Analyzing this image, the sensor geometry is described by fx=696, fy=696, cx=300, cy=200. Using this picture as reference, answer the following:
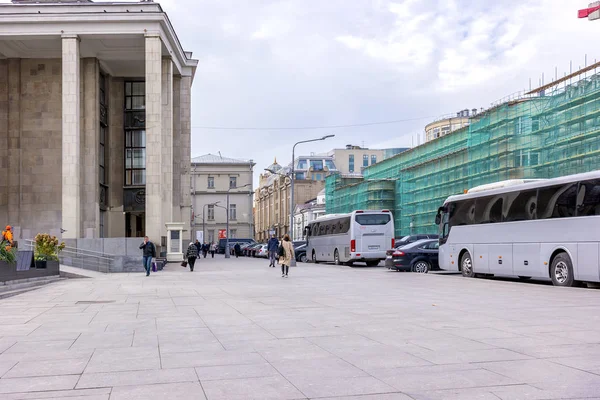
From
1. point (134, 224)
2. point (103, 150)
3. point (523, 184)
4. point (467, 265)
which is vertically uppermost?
point (103, 150)

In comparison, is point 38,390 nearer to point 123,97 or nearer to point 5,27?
point 5,27

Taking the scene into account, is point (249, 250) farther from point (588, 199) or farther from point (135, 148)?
point (588, 199)

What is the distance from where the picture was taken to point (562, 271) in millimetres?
20047

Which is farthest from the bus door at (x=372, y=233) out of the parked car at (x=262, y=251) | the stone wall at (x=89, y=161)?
the parked car at (x=262, y=251)

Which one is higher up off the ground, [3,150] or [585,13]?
[585,13]

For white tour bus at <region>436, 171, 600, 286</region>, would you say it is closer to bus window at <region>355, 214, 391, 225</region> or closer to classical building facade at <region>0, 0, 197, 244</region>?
bus window at <region>355, 214, 391, 225</region>

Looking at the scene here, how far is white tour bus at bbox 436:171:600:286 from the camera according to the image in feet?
62.2

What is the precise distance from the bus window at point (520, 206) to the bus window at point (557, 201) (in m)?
0.41

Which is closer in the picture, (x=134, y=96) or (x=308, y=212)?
(x=134, y=96)

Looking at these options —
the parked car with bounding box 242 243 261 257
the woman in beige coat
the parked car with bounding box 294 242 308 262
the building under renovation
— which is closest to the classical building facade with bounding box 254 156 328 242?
the parked car with bounding box 242 243 261 257

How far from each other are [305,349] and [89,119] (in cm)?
4012

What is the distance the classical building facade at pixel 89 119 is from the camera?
42.2 metres

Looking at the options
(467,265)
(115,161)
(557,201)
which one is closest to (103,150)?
(115,161)

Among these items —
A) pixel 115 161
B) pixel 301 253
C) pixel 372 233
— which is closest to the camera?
pixel 372 233
